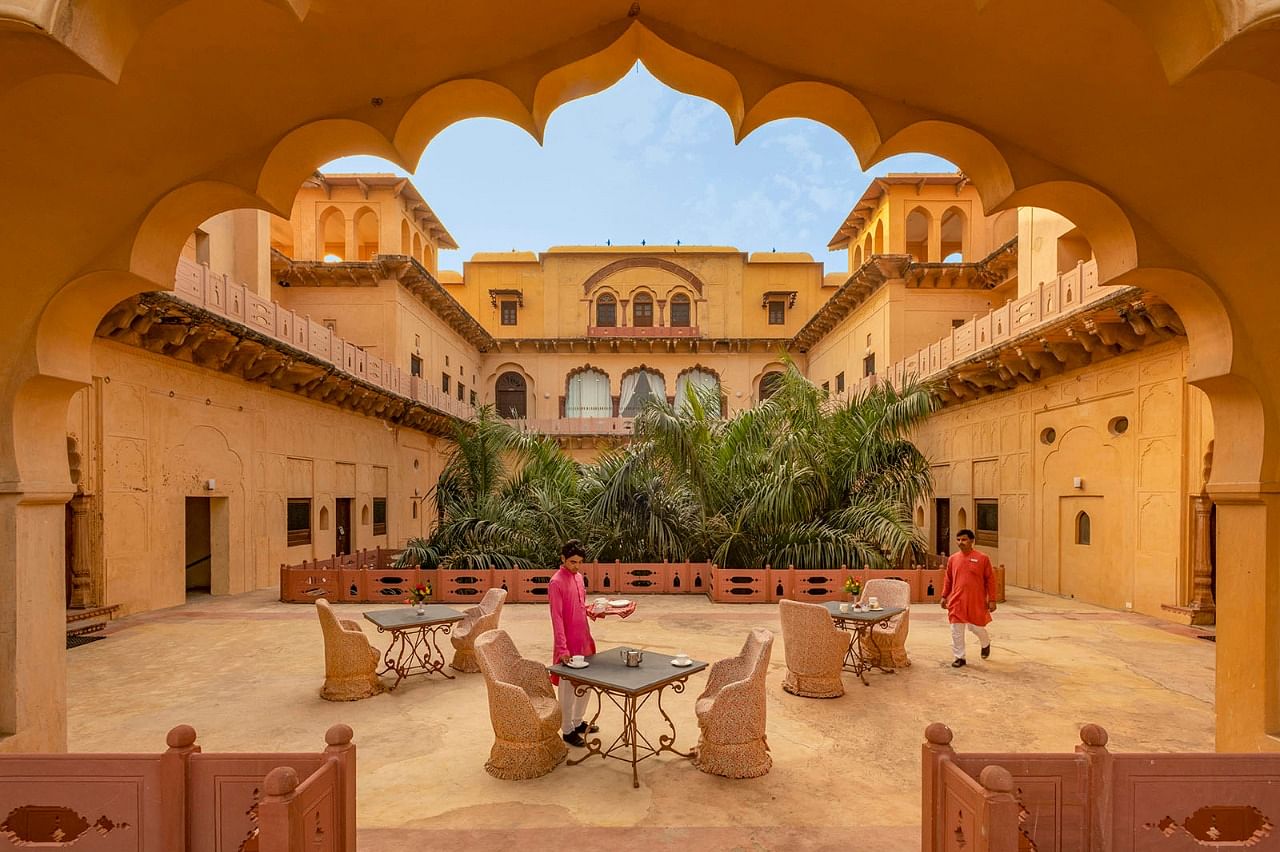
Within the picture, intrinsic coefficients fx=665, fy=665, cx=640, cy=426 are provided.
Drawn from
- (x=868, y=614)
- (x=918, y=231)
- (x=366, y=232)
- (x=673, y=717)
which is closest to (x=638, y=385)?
(x=366, y=232)

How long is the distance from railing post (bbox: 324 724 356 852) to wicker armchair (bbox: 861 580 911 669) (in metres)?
6.24

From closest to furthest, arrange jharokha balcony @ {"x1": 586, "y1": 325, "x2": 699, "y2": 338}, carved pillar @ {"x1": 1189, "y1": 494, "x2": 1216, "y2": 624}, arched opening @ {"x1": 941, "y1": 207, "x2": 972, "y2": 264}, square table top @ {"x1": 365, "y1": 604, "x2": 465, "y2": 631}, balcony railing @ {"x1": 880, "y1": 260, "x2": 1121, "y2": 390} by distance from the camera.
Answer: square table top @ {"x1": 365, "y1": 604, "x2": 465, "y2": 631}, carved pillar @ {"x1": 1189, "y1": 494, "x2": 1216, "y2": 624}, balcony railing @ {"x1": 880, "y1": 260, "x2": 1121, "y2": 390}, arched opening @ {"x1": 941, "y1": 207, "x2": 972, "y2": 264}, jharokha balcony @ {"x1": 586, "y1": 325, "x2": 699, "y2": 338}

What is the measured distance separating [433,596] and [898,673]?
27.9 feet

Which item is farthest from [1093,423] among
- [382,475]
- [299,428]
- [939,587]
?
[382,475]

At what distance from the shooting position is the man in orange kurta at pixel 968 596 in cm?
817

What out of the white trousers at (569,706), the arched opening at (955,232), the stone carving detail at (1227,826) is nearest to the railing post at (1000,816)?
the stone carving detail at (1227,826)

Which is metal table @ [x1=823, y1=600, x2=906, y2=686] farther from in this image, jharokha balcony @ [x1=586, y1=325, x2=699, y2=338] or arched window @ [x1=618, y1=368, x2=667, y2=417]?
jharokha balcony @ [x1=586, y1=325, x2=699, y2=338]

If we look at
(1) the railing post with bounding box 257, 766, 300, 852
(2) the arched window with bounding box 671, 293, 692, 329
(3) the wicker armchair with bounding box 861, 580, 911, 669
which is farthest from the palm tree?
(2) the arched window with bounding box 671, 293, 692, 329

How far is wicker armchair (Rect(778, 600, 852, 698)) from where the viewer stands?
6820 mm

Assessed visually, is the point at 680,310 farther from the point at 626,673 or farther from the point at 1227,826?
the point at 1227,826

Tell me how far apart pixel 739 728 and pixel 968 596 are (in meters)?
4.59

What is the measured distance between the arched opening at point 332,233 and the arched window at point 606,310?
1173cm

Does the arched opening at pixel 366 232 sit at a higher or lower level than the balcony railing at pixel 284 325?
higher

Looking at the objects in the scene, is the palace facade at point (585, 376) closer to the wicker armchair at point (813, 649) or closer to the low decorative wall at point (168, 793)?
the wicker armchair at point (813, 649)
